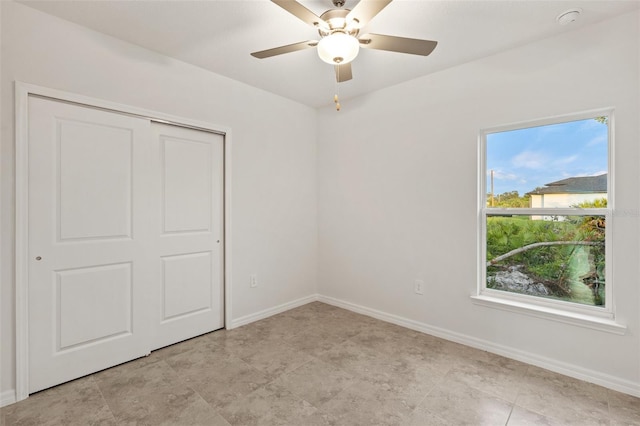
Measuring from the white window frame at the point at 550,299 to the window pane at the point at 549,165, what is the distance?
45mm

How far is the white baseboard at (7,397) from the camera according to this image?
1.87 metres

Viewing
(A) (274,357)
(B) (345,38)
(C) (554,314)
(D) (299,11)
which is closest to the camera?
(D) (299,11)

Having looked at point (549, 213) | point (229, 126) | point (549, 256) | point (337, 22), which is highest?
point (337, 22)

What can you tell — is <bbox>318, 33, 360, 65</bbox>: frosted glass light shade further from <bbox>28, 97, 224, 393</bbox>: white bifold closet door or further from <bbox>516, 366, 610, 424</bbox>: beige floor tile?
<bbox>516, 366, 610, 424</bbox>: beige floor tile

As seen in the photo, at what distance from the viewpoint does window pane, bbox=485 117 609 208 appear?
2.21 metres

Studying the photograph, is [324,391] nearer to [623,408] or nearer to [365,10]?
[623,408]

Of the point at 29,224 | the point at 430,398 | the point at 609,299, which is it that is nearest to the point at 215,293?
the point at 29,224

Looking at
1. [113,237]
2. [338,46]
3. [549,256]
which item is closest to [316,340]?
[113,237]

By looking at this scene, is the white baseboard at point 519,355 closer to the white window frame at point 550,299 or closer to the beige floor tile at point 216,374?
the white window frame at point 550,299

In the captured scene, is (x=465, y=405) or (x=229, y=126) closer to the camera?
(x=465, y=405)

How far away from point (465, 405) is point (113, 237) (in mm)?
2770

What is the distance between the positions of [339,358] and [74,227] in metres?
2.25

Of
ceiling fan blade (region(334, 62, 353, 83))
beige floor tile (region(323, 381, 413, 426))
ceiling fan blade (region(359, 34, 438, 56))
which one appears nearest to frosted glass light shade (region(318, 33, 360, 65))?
ceiling fan blade (region(359, 34, 438, 56))

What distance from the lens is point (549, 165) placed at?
7.91ft
